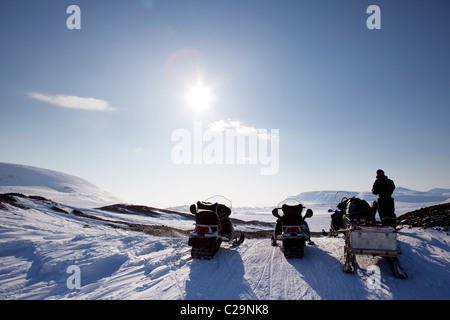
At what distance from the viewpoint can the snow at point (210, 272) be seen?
516 centimetres

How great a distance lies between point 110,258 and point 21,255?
2.79 meters

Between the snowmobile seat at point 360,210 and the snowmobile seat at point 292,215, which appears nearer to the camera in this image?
the snowmobile seat at point 292,215

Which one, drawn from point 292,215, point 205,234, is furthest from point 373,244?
point 205,234

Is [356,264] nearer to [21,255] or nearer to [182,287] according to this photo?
→ [182,287]

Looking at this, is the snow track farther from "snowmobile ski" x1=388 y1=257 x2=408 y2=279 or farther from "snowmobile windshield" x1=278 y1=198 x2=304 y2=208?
"snowmobile windshield" x1=278 y1=198 x2=304 y2=208

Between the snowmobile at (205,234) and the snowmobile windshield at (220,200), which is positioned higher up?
the snowmobile windshield at (220,200)

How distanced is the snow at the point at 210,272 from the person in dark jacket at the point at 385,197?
67cm

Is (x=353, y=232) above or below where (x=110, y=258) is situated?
above

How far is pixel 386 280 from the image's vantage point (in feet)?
18.2

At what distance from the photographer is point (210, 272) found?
21.3ft

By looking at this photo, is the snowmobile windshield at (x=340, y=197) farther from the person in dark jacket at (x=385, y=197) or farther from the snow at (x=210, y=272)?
the snow at (x=210, y=272)

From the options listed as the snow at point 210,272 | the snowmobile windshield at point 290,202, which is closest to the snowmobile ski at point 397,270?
the snow at point 210,272
